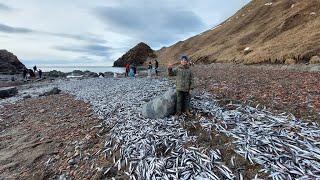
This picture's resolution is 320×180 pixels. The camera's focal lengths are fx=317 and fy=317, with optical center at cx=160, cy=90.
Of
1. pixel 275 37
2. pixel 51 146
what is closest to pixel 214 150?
pixel 51 146

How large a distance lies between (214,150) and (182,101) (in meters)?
3.90

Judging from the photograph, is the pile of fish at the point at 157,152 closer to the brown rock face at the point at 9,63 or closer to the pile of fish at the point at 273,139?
the pile of fish at the point at 273,139

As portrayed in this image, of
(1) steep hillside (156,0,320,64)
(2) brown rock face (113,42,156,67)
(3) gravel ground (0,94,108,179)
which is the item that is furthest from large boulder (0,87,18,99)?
(2) brown rock face (113,42,156,67)

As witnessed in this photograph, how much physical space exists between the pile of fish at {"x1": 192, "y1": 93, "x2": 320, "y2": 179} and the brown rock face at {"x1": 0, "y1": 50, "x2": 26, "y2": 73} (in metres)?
95.8

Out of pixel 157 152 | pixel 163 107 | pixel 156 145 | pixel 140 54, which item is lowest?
pixel 157 152

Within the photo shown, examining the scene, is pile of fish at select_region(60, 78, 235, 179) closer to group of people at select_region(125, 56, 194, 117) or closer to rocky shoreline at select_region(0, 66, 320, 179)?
rocky shoreline at select_region(0, 66, 320, 179)

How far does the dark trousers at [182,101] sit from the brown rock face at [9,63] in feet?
308

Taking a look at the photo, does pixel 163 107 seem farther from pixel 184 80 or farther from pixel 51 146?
pixel 51 146

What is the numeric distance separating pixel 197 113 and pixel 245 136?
123 inches

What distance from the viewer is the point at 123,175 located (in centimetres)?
908

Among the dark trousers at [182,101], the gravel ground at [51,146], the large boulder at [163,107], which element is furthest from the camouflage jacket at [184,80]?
the gravel ground at [51,146]

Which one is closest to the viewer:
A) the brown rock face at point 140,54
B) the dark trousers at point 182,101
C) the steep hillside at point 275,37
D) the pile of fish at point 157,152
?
the pile of fish at point 157,152

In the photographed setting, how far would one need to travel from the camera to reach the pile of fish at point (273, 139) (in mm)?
7840

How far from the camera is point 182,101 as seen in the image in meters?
12.9
